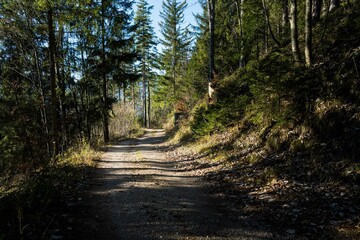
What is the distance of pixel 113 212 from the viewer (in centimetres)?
454

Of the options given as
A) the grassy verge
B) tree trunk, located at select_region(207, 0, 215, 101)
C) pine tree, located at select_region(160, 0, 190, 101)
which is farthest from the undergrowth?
pine tree, located at select_region(160, 0, 190, 101)

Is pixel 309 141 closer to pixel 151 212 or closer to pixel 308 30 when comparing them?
pixel 308 30

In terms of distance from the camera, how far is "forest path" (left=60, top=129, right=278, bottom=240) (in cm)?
372

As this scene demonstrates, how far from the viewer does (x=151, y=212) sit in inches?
178

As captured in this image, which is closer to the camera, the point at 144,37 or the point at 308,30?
the point at 308,30

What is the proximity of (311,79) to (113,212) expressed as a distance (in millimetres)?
5570

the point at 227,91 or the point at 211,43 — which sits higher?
the point at 211,43

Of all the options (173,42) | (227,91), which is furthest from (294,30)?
(173,42)

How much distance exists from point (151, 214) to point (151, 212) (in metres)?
0.09

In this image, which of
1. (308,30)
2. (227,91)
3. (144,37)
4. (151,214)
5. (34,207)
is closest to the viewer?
(34,207)

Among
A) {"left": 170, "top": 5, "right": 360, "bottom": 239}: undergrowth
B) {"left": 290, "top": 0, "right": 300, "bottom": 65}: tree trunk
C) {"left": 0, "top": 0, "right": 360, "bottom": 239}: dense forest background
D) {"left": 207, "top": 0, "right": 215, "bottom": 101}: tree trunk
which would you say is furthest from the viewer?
{"left": 207, "top": 0, "right": 215, "bottom": 101}: tree trunk

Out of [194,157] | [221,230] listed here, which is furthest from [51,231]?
[194,157]

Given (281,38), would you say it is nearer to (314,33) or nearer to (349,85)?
(314,33)

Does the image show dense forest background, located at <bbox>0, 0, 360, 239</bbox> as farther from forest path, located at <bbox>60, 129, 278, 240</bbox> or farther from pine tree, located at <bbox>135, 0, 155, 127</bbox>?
pine tree, located at <bbox>135, 0, 155, 127</bbox>
